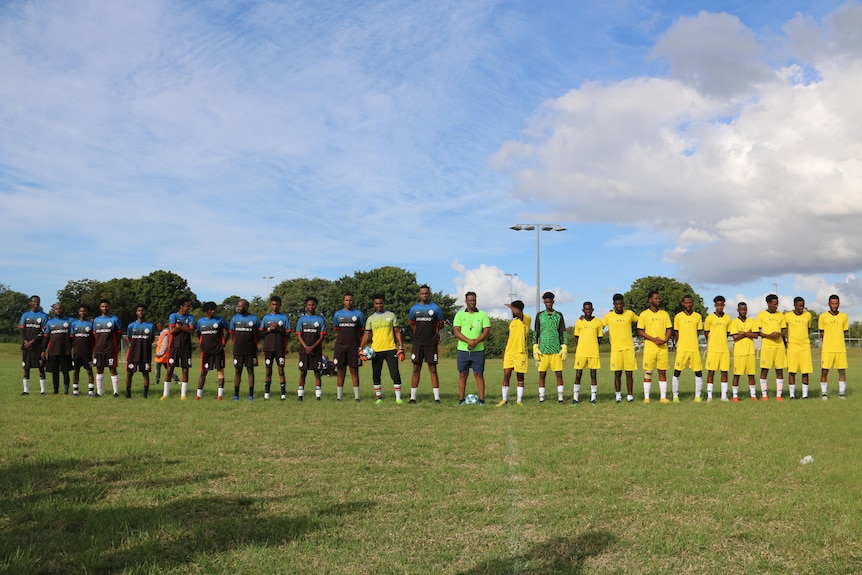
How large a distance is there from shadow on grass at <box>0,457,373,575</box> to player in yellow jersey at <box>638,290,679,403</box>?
10.8 m

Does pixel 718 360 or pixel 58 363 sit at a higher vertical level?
pixel 58 363

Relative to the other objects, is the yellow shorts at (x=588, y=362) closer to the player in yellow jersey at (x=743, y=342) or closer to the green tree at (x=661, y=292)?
the player in yellow jersey at (x=743, y=342)

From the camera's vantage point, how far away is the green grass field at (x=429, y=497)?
179 inches

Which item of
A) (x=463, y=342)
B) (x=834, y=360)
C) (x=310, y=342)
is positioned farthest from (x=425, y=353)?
(x=834, y=360)

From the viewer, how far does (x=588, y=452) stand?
8344 millimetres

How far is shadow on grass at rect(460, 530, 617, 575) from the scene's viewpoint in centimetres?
429

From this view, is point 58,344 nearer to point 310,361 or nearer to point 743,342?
point 310,361

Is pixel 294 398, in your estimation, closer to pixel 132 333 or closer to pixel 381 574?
pixel 132 333

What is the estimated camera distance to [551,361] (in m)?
14.9

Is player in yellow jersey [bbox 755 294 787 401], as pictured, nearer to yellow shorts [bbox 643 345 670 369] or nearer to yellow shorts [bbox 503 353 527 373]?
yellow shorts [bbox 643 345 670 369]

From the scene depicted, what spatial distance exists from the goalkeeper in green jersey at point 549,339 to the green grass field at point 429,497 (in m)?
3.90

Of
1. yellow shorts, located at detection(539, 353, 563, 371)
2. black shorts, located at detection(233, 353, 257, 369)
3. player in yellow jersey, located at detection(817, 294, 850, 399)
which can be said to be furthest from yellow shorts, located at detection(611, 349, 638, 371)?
black shorts, located at detection(233, 353, 257, 369)

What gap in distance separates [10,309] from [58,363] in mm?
97347

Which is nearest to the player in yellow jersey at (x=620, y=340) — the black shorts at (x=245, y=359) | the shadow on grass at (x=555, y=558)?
the black shorts at (x=245, y=359)
